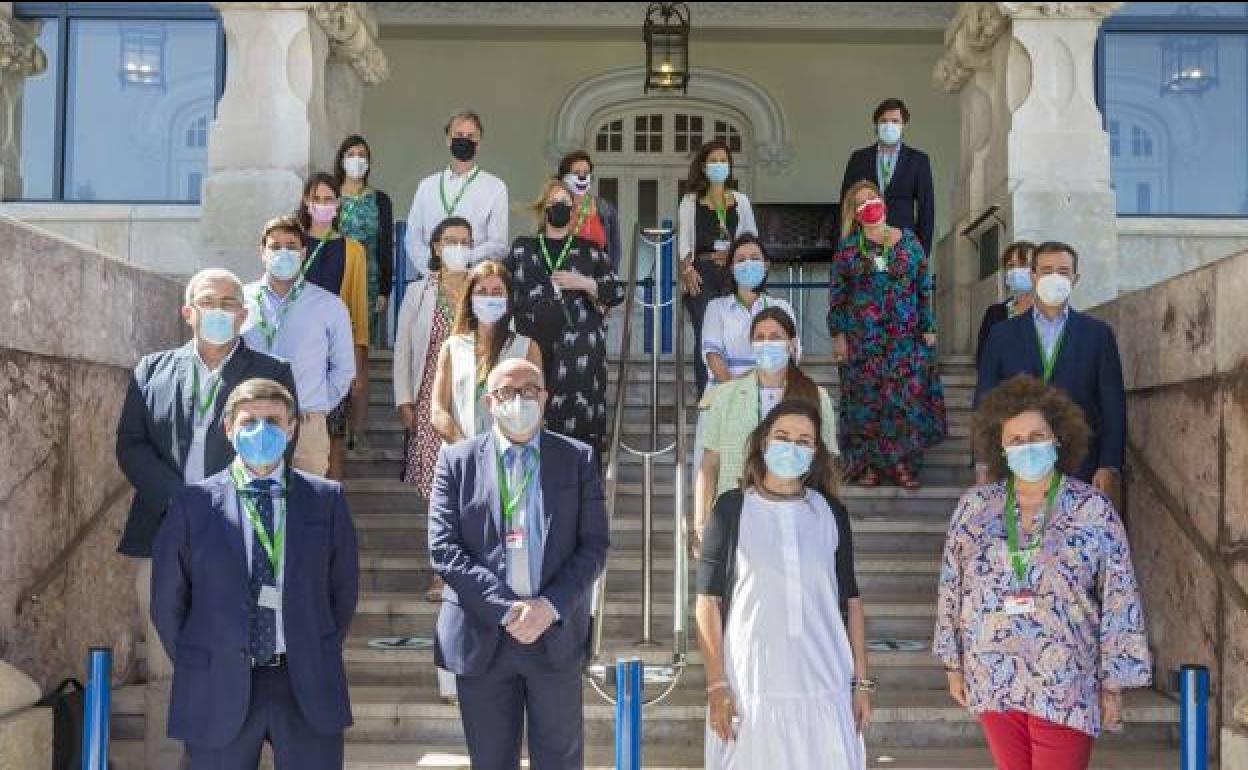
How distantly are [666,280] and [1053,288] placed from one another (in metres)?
6.12

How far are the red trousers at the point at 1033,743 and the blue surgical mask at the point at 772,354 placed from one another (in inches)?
68.9

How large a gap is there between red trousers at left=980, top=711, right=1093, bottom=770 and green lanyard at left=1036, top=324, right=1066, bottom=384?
7.42ft

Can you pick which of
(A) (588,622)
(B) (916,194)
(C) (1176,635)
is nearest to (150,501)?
(A) (588,622)

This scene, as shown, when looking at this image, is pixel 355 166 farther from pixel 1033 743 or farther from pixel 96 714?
pixel 1033 743

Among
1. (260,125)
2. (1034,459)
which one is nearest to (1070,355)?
(1034,459)

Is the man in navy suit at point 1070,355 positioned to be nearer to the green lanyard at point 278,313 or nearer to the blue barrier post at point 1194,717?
the blue barrier post at point 1194,717

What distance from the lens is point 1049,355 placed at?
240 inches

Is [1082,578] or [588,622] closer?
[1082,578]

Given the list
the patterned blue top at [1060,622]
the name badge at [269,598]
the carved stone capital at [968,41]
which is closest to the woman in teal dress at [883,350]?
the carved stone capital at [968,41]

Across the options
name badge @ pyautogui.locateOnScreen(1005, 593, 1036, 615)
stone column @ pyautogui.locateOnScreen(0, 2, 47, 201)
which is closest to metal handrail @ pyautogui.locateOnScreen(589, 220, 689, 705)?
name badge @ pyautogui.locateOnScreen(1005, 593, 1036, 615)

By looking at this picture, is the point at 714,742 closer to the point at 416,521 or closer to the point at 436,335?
the point at 436,335

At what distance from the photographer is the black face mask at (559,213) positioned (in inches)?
272

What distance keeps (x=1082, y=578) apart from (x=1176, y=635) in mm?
2451

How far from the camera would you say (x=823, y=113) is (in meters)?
14.6
